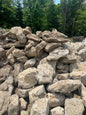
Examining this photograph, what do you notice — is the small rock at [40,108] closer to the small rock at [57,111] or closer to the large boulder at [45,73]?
the small rock at [57,111]

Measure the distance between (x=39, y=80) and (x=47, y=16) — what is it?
2606cm

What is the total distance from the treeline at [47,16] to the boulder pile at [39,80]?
2096 centimetres

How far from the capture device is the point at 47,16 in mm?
27188

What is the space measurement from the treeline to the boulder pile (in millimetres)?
20959

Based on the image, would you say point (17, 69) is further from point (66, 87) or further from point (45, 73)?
point (66, 87)

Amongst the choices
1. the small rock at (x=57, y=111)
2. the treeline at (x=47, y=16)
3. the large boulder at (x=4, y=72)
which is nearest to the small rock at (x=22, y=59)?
the large boulder at (x=4, y=72)

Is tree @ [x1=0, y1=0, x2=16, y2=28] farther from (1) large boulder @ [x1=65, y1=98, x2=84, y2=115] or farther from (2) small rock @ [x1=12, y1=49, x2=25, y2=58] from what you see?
(1) large boulder @ [x1=65, y1=98, x2=84, y2=115]

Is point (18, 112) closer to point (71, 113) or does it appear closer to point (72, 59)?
point (71, 113)

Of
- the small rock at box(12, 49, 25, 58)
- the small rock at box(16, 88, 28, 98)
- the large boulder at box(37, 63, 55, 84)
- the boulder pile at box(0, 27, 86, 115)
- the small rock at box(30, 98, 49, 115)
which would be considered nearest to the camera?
the small rock at box(30, 98, 49, 115)

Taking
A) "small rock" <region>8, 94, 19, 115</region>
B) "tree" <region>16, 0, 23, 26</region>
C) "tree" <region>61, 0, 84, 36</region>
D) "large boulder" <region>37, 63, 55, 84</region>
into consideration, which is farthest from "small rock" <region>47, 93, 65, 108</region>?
"tree" <region>16, 0, 23, 26</region>

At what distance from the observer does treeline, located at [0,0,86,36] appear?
81.3 ft

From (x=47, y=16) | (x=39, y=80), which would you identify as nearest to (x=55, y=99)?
(x=39, y=80)

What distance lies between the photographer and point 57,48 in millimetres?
4797

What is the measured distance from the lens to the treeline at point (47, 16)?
975 inches
